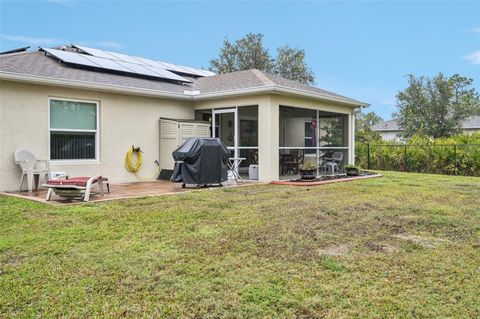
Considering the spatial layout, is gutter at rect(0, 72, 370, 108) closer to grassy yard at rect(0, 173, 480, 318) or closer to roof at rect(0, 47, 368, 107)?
roof at rect(0, 47, 368, 107)

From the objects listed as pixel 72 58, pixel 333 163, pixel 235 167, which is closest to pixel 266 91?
pixel 235 167

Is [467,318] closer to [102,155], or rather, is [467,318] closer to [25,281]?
[25,281]

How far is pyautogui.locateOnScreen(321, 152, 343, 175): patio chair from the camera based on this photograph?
13.9m

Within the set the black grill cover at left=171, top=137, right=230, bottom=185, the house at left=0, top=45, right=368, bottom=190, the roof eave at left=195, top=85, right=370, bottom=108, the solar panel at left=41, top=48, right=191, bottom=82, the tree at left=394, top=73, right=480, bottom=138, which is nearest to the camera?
the house at left=0, top=45, right=368, bottom=190

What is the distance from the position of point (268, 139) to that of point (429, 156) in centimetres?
946

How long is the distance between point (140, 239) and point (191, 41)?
24.1 metres

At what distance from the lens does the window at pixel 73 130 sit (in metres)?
9.80

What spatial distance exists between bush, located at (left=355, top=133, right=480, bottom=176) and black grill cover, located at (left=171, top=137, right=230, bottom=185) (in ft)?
36.5

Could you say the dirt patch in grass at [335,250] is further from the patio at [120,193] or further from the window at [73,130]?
the window at [73,130]

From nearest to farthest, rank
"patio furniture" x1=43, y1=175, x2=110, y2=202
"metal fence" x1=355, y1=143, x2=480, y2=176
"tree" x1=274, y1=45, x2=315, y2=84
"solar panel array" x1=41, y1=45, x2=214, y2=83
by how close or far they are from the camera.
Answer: "patio furniture" x1=43, y1=175, x2=110, y2=202 < "solar panel array" x1=41, y1=45, x2=214, y2=83 < "metal fence" x1=355, y1=143, x2=480, y2=176 < "tree" x1=274, y1=45, x2=315, y2=84

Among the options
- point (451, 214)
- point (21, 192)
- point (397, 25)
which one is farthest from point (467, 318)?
point (397, 25)

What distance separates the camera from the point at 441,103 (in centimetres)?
3278

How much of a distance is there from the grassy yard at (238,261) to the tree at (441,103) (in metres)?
29.0

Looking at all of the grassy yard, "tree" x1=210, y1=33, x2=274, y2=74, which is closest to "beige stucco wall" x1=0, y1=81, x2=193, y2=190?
the grassy yard
